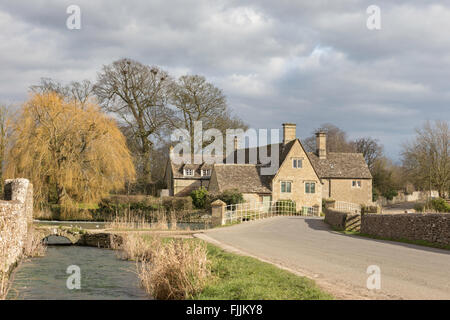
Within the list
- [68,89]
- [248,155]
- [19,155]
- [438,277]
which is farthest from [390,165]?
[438,277]

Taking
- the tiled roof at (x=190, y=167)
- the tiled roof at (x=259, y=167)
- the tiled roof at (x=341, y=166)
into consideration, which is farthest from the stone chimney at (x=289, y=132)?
the tiled roof at (x=190, y=167)

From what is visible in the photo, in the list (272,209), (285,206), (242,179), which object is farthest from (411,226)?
(242,179)

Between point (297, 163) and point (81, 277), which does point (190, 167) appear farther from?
point (81, 277)

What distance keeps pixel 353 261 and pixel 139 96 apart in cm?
4256

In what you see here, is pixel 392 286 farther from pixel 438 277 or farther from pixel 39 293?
pixel 39 293

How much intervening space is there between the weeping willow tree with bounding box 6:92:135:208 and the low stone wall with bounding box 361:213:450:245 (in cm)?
2246

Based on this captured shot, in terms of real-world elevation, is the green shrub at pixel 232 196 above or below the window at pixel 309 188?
below

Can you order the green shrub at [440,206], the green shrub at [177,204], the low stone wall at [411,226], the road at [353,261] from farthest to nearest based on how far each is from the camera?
the green shrub at [177,204] < the green shrub at [440,206] < the low stone wall at [411,226] < the road at [353,261]

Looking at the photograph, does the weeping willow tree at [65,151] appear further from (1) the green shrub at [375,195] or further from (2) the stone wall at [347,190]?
(1) the green shrub at [375,195]

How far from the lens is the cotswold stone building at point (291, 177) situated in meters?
48.9

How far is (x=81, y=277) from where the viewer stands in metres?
16.4

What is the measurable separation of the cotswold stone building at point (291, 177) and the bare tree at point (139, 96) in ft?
22.1

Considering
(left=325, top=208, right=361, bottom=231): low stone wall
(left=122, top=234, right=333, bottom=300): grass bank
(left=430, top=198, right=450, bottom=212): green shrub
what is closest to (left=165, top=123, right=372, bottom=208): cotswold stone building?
(left=430, top=198, right=450, bottom=212): green shrub

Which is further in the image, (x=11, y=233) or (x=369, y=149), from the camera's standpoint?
(x=369, y=149)
